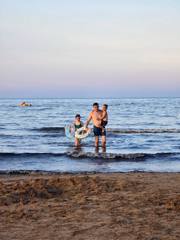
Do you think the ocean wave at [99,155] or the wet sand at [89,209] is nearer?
the wet sand at [89,209]

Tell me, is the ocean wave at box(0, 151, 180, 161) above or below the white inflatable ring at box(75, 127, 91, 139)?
below

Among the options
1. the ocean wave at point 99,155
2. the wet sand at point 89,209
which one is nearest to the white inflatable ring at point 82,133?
the ocean wave at point 99,155

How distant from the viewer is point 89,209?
5.49 metres

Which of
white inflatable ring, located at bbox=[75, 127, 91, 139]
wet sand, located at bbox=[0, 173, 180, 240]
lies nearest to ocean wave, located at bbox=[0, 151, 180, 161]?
white inflatable ring, located at bbox=[75, 127, 91, 139]

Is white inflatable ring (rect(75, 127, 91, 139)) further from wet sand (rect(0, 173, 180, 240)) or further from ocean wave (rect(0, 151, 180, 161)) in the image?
wet sand (rect(0, 173, 180, 240))

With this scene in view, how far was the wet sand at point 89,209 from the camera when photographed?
448 centimetres

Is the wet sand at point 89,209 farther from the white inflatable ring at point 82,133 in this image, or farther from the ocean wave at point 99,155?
the white inflatable ring at point 82,133

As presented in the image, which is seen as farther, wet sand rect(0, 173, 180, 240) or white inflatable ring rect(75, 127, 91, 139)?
white inflatable ring rect(75, 127, 91, 139)

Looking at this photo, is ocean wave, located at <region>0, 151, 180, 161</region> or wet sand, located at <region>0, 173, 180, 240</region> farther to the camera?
ocean wave, located at <region>0, 151, 180, 161</region>

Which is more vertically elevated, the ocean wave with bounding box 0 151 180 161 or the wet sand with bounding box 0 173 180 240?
the wet sand with bounding box 0 173 180 240

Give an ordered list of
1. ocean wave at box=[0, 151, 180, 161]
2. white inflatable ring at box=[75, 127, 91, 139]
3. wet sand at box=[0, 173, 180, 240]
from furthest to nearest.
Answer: white inflatable ring at box=[75, 127, 91, 139] → ocean wave at box=[0, 151, 180, 161] → wet sand at box=[0, 173, 180, 240]

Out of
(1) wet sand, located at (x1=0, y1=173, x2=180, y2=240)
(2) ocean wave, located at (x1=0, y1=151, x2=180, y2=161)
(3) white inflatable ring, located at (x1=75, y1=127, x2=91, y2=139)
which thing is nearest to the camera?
(1) wet sand, located at (x1=0, y1=173, x2=180, y2=240)

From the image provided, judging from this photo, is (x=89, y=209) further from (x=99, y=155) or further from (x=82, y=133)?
(x=82, y=133)

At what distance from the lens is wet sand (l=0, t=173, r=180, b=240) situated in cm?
448
